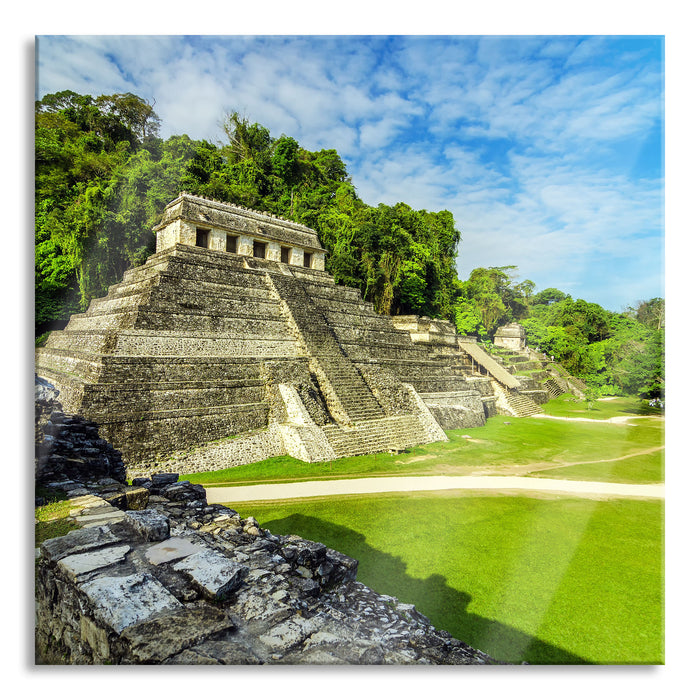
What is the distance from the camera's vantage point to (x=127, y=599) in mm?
2814

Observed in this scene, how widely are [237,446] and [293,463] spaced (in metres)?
1.56

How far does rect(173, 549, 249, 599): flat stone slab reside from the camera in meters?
3.11

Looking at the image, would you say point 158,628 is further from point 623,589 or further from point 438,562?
point 623,589

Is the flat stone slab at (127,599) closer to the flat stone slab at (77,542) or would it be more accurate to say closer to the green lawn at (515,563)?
the flat stone slab at (77,542)

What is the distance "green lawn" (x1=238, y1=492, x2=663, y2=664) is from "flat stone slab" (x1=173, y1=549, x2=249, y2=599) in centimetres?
251

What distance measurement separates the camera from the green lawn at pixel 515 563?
14.0 ft

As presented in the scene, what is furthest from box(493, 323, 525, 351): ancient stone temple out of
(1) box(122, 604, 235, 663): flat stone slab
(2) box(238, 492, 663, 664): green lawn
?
(1) box(122, 604, 235, 663): flat stone slab

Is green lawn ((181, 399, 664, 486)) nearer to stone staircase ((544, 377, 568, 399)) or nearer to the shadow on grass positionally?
the shadow on grass

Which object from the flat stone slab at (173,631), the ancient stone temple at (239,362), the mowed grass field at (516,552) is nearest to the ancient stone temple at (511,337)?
the ancient stone temple at (239,362)

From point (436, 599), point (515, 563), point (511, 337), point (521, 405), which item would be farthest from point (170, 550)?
point (511, 337)

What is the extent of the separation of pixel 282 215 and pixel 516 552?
21.7 m

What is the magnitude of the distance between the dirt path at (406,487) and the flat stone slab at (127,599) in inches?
215

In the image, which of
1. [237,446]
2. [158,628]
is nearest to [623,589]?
[158,628]

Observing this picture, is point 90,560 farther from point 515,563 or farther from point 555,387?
point 555,387
